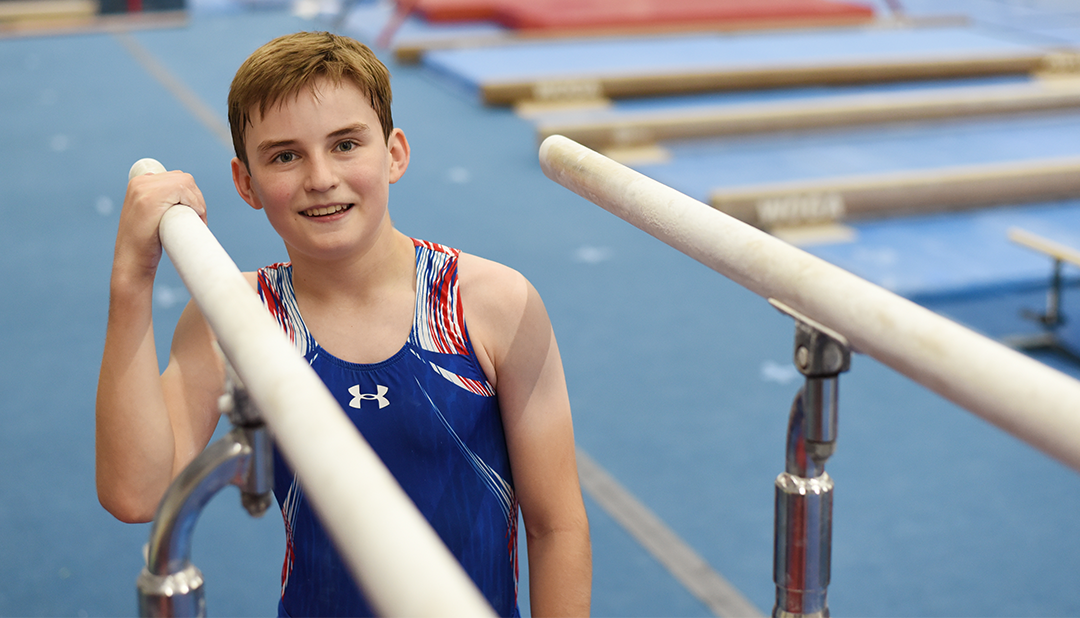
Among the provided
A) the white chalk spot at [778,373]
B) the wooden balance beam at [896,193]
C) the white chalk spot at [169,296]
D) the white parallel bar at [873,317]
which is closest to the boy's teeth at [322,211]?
the white parallel bar at [873,317]

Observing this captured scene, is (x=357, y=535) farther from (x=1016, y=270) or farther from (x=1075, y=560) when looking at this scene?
(x=1016, y=270)

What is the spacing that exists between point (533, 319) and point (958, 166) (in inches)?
181

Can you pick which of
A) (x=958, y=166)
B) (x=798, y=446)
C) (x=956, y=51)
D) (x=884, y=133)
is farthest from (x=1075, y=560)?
(x=956, y=51)

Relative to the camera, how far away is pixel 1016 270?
3.93 m

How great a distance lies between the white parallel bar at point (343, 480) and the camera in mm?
446

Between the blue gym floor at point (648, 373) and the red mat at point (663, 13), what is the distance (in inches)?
84.4

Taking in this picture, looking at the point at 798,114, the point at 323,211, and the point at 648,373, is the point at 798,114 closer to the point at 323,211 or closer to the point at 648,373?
the point at 648,373

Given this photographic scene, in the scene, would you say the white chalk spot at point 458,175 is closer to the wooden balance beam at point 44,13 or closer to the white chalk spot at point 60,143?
the white chalk spot at point 60,143

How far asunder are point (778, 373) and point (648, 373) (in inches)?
15.4

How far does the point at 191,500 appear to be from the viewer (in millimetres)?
1030

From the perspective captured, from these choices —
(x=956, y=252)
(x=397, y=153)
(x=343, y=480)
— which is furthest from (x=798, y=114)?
(x=343, y=480)

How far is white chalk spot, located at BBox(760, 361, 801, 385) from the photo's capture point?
314cm

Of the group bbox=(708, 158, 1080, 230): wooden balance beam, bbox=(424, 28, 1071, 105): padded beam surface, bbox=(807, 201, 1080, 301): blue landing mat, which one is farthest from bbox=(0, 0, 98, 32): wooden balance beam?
bbox=(807, 201, 1080, 301): blue landing mat

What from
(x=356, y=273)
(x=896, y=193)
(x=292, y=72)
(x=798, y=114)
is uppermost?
(x=292, y=72)
